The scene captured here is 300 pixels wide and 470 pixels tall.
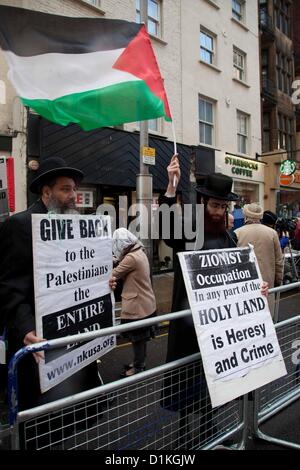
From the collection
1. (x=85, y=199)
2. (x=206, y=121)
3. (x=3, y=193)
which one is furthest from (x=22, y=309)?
(x=206, y=121)

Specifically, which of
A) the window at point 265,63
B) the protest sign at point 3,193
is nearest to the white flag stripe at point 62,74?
the protest sign at point 3,193

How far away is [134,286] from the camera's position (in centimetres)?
495

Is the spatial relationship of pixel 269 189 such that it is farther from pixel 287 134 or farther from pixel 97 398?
pixel 97 398

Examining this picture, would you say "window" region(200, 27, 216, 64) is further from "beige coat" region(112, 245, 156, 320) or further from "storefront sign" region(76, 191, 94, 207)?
"beige coat" region(112, 245, 156, 320)

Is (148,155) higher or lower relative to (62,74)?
higher

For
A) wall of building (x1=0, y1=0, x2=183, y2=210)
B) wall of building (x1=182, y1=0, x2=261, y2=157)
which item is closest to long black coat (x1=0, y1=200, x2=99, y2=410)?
wall of building (x1=0, y1=0, x2=183, y2=210)

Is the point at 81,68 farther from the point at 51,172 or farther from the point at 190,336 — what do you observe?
the point at 190,336

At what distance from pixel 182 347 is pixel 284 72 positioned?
2281 cm

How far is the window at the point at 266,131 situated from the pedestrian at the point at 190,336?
19.5 m

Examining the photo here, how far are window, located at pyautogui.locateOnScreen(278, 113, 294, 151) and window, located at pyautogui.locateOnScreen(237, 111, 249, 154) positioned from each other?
4.58 m

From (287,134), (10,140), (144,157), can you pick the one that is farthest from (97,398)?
(287,134)

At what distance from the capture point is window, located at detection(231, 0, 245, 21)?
1714 centimetres

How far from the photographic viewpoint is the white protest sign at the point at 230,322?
253cm

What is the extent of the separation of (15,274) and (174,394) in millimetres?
1215
